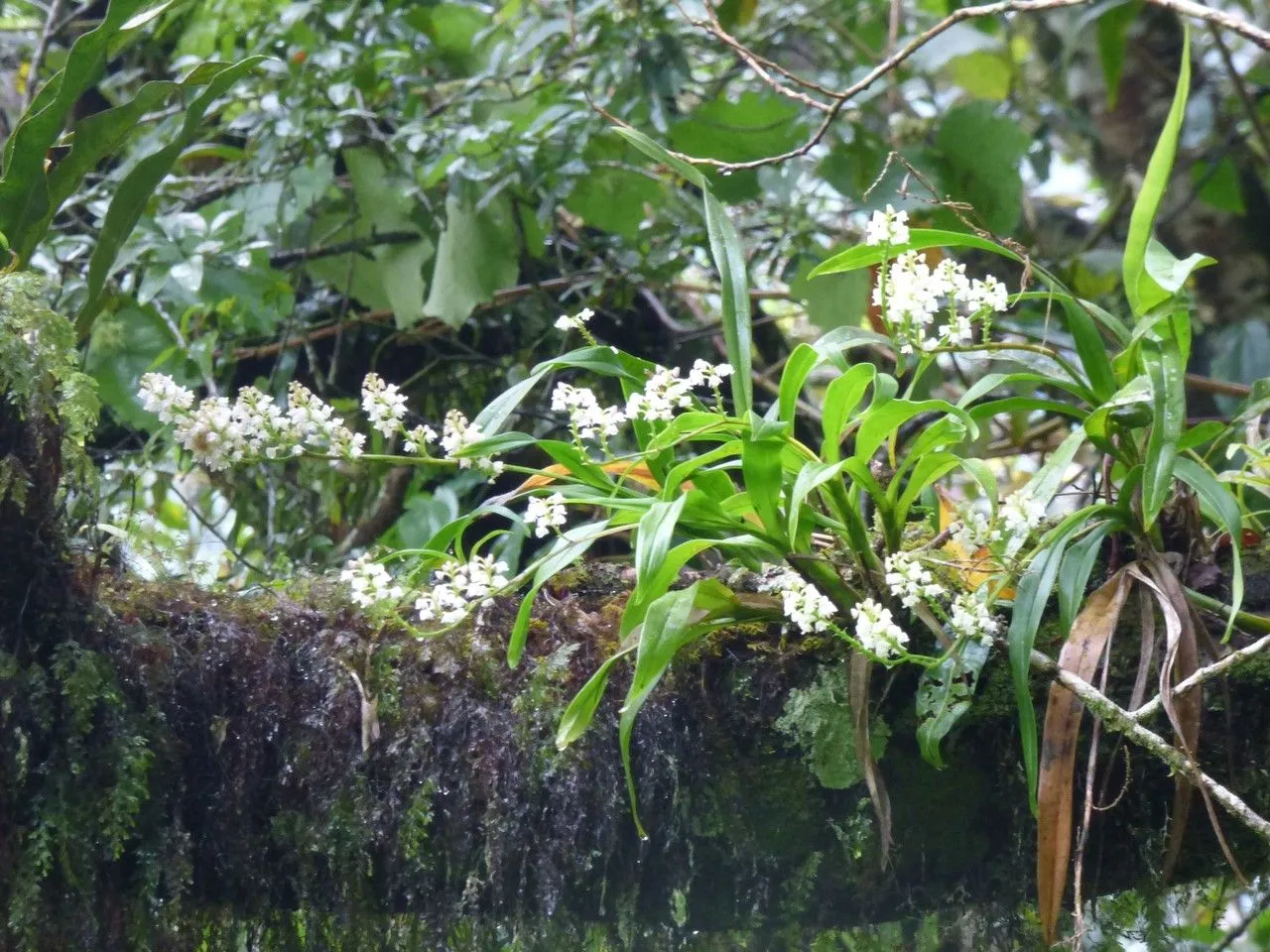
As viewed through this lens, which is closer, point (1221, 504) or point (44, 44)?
point (1221, 504)

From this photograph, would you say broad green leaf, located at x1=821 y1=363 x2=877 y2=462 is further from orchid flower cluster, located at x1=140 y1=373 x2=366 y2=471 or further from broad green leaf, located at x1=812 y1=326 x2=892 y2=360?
orchid flower cluster, located at x1=140 y1=373 x2=366 y2=471

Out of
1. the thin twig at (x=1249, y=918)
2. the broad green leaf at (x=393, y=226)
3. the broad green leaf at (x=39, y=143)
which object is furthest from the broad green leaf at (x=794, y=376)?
the broad green leaf at (x=393, y=226)

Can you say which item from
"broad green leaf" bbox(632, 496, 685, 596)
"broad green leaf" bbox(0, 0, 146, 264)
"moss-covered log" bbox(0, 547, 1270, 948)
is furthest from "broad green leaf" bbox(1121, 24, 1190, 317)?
"broad green leaf" bbox(0, 0, 146, 264)

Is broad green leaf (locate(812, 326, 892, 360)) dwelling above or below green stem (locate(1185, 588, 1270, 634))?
above

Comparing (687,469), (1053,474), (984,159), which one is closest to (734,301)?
(687,469)

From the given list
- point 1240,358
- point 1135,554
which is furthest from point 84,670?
point 1240,358

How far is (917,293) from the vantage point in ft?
2.83

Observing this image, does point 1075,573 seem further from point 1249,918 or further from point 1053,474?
point 1249,918

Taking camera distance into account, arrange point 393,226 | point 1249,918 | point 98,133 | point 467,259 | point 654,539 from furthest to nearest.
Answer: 1. point 393,226
2. point 467,259
3. point 98,133
4. point 1249,918
5. point 654,539

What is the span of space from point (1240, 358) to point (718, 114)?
1.11m

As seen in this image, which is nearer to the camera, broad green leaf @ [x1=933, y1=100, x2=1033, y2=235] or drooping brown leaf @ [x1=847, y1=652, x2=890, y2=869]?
drooping brown leaf @ [x1=847, y1=652, x2=890, y2=869]

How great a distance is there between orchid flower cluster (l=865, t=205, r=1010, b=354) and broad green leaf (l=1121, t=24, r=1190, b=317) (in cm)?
15

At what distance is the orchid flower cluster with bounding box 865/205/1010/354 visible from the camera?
0.87 meters

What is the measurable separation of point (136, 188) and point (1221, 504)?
3.56 ft
